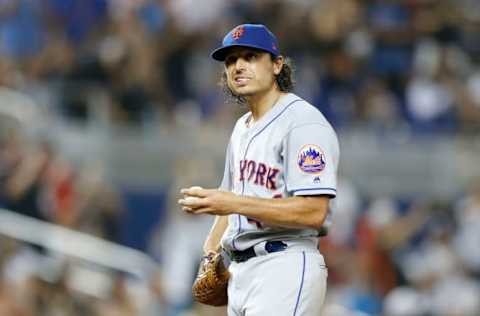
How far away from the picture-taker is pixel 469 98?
443 inches

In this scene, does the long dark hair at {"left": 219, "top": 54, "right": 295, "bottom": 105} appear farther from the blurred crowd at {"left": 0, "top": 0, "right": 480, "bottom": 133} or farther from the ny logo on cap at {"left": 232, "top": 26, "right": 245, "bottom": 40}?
the blurred crowd at {"left": 0, "top": 0, "right": 480, "bottom": 133}

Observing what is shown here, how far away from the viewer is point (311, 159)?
4855 mm

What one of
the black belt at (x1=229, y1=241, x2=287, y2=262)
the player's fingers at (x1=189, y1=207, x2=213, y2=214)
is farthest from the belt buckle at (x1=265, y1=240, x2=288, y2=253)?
the player's fingers at (x1=189, y1=207, x2=213, y2=214)

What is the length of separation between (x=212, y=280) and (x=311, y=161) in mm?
767

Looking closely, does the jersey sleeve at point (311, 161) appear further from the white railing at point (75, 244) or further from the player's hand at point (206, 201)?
the white railing at point (75, 244)

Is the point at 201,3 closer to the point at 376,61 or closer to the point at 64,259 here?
the point at 376,61

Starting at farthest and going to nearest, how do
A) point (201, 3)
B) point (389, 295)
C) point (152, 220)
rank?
point (201, 3)
point (152, 220)
point (389, 295)

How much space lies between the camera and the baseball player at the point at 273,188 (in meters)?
4.84

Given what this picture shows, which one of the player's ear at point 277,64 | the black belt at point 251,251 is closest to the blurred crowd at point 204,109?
the black belt at point 251,251

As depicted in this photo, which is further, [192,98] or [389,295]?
[192,98]

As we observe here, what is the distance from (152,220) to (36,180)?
1390mm

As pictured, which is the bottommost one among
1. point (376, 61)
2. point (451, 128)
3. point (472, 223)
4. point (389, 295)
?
point (389, 295)

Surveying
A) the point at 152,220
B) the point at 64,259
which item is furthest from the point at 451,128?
the point at 64,259

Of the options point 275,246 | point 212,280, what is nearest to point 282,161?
point 275,246
